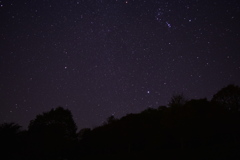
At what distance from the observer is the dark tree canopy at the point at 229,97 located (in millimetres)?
31344

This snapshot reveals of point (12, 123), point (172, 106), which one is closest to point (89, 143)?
point (172, 106)

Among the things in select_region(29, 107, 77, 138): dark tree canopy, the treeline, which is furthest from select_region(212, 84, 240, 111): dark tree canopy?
select_region(29, 107, 77, 138): dark tree canopy

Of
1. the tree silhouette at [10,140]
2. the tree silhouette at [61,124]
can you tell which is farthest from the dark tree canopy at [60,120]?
the tree silhouette at [10,140]

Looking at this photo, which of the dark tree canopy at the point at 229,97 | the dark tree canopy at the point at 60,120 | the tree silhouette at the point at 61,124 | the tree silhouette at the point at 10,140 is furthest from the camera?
the dark tree canopy at the point at 60,120

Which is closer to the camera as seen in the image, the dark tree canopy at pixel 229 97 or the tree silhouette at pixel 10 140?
the tree silhouette at pixel 10 140

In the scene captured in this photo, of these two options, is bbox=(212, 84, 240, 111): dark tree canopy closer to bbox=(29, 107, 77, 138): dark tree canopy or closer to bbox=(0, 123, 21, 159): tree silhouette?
bbox=(0, 123, 21, 159): tree silhouette

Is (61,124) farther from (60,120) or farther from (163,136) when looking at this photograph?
(163,136)

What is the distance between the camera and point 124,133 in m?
34.9

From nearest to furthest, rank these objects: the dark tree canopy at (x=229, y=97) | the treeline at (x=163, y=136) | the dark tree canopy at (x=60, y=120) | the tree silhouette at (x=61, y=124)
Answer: the treeline at (x=163, y=136) < the dark tree canopy at (x=229, y=97) < the tree silhouette at (x=61, y=124) < the dark tree canopy at (x=60, y=120)

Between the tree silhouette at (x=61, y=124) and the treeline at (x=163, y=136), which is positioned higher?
the tree silhouette at (x=61, y=124)

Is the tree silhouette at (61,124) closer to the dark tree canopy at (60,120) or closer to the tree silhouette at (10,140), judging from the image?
the dark tree canopy at (60,120)

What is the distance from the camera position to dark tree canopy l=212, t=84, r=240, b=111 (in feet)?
103

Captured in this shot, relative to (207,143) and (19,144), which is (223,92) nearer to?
(207,143)

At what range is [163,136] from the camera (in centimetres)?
3128
